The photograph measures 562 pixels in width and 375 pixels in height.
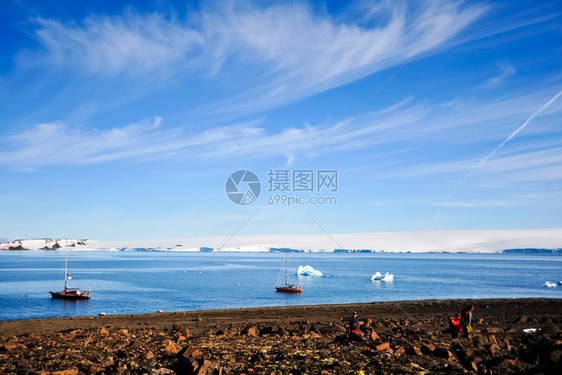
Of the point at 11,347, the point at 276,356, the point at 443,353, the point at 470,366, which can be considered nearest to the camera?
the point at 470,366

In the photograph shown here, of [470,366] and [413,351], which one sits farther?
[413,351]

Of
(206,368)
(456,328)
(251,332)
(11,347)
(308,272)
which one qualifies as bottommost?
(308,272)

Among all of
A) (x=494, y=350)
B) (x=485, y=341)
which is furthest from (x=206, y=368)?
(x=485, y=341)

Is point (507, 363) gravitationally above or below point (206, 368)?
below

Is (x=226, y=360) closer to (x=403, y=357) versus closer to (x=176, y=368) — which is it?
(x=176, y=368)

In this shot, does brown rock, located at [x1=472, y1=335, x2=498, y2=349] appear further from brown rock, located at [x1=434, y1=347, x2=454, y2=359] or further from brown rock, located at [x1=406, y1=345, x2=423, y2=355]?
brown rock, located at [x1=406, y1=345, x2=423, y2=355]

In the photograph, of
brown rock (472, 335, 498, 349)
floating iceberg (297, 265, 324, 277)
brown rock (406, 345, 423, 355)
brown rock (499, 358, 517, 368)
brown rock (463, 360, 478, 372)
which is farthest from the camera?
floating iceberg (297, 265, 324, 277)

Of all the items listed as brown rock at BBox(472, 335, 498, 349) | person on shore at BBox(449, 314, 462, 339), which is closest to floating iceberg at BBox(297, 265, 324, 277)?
person on shore at BBox(449, 314, 462, 339)

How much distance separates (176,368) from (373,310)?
95.5 feet

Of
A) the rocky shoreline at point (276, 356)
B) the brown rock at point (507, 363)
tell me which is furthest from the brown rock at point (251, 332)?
the brown rock at point (507, 363)

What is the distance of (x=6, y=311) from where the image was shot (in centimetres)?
5256

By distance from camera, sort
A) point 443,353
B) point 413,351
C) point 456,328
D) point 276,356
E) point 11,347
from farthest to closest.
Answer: point 456,328
point 11,347
point 276,356
point 413,351
point 443,353

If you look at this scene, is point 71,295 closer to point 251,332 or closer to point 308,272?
point 251,332

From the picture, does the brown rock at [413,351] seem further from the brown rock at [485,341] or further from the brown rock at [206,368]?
the brown rock at [206,368]
